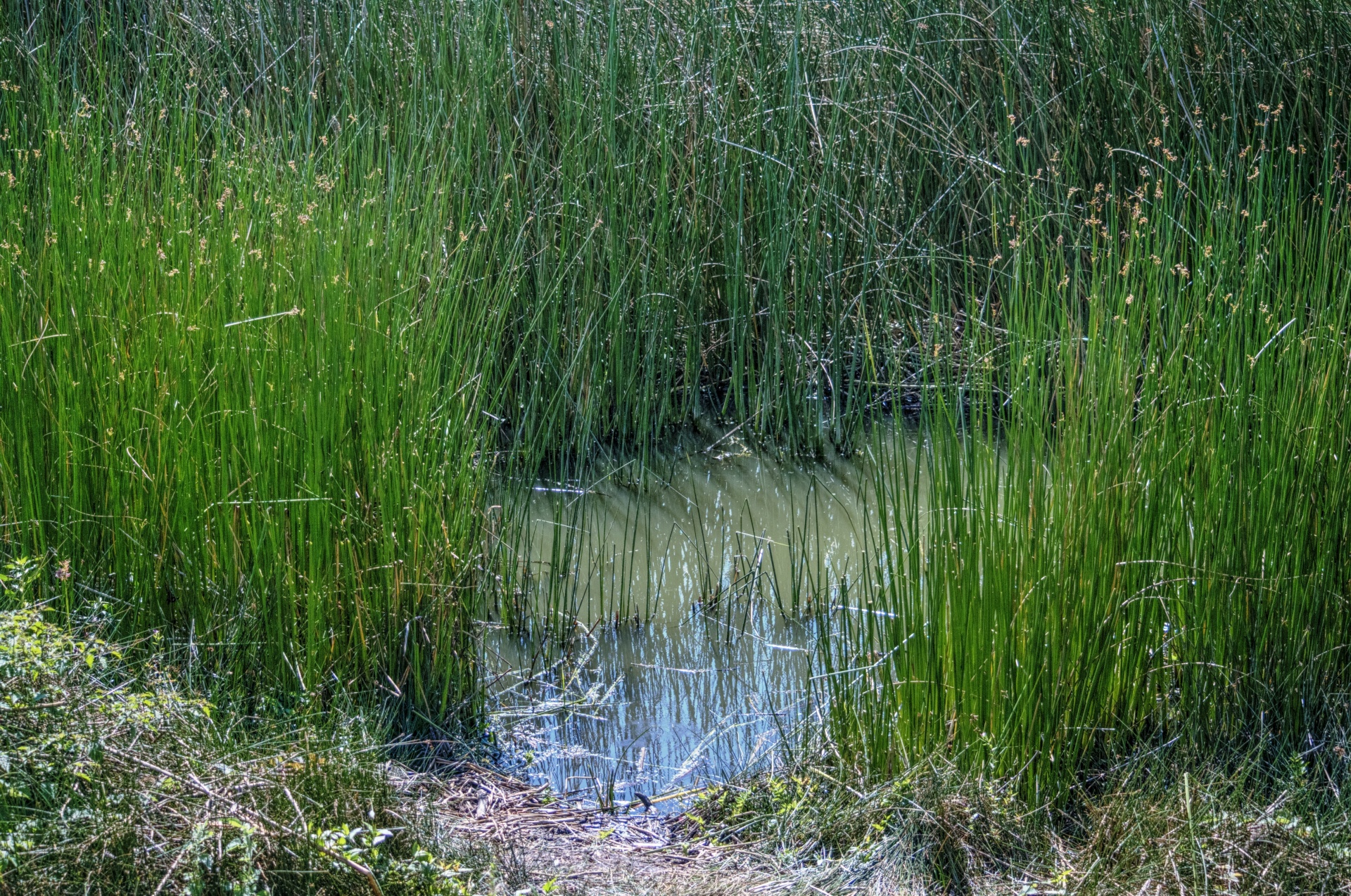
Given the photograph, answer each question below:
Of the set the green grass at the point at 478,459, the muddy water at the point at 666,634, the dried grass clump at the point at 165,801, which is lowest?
the muddy water at the point at 666,634

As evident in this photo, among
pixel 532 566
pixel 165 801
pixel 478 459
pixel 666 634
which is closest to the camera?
pixel 165 801

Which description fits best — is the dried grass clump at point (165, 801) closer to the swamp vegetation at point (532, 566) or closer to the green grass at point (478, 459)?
the swamp vegetation at point (532, 566)

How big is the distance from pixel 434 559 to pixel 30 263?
116cm

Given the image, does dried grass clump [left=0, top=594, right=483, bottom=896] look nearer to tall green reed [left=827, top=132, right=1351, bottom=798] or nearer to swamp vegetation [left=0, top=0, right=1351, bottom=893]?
swamp vegetation [left=0, top=0, right=1351, bottom=893]

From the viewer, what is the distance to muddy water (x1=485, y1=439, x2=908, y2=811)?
2.62m

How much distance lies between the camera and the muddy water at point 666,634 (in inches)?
103

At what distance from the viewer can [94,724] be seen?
1.80 m

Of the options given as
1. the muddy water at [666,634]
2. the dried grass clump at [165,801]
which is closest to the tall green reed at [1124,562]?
the muddy water at [666,634]

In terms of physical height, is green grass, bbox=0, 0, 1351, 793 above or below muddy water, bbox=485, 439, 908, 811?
above

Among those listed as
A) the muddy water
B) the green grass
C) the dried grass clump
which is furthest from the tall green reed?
the dried grass clump

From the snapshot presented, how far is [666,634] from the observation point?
3.13 meters

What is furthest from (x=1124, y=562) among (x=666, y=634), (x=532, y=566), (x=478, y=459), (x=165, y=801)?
(x=532, y=566)

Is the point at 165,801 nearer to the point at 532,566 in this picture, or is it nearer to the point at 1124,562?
the point at 1124,562

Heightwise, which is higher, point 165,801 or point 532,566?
point 165,801
